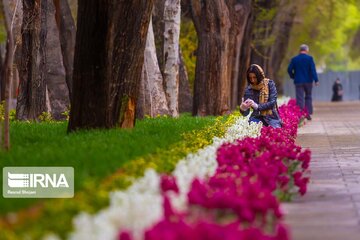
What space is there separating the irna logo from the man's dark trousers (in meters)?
21.9

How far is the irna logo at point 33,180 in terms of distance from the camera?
9367 mm

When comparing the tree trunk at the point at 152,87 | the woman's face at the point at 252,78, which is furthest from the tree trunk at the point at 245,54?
the woman's face at the point at 252,78

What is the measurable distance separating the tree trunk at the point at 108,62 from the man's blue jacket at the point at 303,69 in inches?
594

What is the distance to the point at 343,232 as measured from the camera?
8.95 m

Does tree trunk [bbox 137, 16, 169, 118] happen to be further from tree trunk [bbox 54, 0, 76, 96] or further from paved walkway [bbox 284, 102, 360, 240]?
tree trunk [bbox 54, 0, 76, 96]

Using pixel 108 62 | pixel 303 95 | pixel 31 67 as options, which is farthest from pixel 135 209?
pixel 303 95

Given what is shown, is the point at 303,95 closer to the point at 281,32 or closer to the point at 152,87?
the point at 152,87

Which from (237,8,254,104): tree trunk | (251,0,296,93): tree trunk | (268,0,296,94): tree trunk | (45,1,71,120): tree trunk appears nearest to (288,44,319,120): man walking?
(237,8,254,104): tree trunk

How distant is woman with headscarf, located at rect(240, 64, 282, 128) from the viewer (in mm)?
18734

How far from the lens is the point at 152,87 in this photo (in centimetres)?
2533

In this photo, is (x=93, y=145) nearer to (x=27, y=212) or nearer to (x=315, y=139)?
(x=27, y=212)

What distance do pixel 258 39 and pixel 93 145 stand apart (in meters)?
Answer: 35.0

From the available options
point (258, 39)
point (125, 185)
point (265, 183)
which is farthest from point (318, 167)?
point (258, 39)

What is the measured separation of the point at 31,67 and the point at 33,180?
1270 cm
